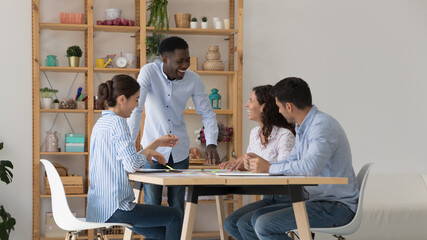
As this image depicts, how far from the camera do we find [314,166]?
2.64 meters

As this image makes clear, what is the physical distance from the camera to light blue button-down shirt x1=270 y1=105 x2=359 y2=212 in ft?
8.71

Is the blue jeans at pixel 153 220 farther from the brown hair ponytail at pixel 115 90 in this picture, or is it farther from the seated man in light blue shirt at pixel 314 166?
the brown hair ponytail at pixel 115 90

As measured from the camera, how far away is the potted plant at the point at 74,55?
5.18 m

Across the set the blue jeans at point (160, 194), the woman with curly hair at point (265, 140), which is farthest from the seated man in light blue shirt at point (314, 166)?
the blue jeans at point (160, 194)

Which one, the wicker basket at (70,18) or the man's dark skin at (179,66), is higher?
the wicker basket at (70,18)

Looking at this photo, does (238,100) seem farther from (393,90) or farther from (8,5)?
(8,5)

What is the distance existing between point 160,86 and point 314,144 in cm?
146

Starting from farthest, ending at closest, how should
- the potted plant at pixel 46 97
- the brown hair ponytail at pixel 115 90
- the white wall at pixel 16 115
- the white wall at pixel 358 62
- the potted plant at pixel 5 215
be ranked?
the white wall at pixel 358 62, the white wall at pixel 16 115, the potted plant at pixel 46 97, the potted plant at pixel 5 215, the brown hair ponytail at pixel 115 90

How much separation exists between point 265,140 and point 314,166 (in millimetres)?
943

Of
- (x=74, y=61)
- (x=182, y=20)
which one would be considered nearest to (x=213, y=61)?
(x=182, y=20)

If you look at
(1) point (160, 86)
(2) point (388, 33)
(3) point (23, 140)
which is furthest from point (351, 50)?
(3) point (23, 140)

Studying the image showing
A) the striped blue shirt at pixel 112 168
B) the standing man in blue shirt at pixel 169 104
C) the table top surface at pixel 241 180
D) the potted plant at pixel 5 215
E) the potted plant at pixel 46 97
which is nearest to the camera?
the table top surface at pixel 241 180

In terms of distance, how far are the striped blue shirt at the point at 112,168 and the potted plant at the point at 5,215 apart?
2.14 m

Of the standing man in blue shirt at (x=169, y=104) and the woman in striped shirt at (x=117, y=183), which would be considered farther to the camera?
the standing man in blue shirt at (x=169, y=104)
